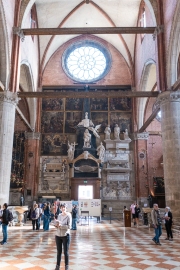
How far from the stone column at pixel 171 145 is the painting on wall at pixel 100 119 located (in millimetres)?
10672

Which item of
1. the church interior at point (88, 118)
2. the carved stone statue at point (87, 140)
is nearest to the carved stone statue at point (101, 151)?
the church interior at point (88, 118)

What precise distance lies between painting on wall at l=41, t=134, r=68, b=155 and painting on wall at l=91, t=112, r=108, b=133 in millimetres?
3132

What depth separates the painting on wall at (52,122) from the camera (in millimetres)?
24859

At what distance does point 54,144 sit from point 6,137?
10.5 meters

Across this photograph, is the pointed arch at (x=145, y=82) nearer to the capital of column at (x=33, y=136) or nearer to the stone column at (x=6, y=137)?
the capital of column at (x=33, y=136)

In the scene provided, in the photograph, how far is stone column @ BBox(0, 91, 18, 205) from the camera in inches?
537

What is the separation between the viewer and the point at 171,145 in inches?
535

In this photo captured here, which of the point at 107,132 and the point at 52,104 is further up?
the point at 52,104

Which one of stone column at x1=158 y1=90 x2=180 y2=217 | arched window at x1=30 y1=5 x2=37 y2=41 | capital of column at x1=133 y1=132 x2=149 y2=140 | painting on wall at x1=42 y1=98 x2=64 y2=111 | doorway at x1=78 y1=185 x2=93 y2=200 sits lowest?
doorway at x1=78 y1=185 x2=93 y2=200

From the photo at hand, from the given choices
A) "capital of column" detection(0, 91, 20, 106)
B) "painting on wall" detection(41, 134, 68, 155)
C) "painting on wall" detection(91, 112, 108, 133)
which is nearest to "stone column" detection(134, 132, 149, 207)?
"painting on wall" detection(91, 112, 108, 133)

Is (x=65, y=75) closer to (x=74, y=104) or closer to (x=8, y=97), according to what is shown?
(x=74, y=104)

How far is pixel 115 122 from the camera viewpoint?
25.0 meters

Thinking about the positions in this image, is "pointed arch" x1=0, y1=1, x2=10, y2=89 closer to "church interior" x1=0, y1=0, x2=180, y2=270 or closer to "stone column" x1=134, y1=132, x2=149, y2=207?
"church interior" x1=0, y1=0, x2=180, y2=270

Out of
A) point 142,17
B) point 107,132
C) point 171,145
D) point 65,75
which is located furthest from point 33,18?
point 171,145
